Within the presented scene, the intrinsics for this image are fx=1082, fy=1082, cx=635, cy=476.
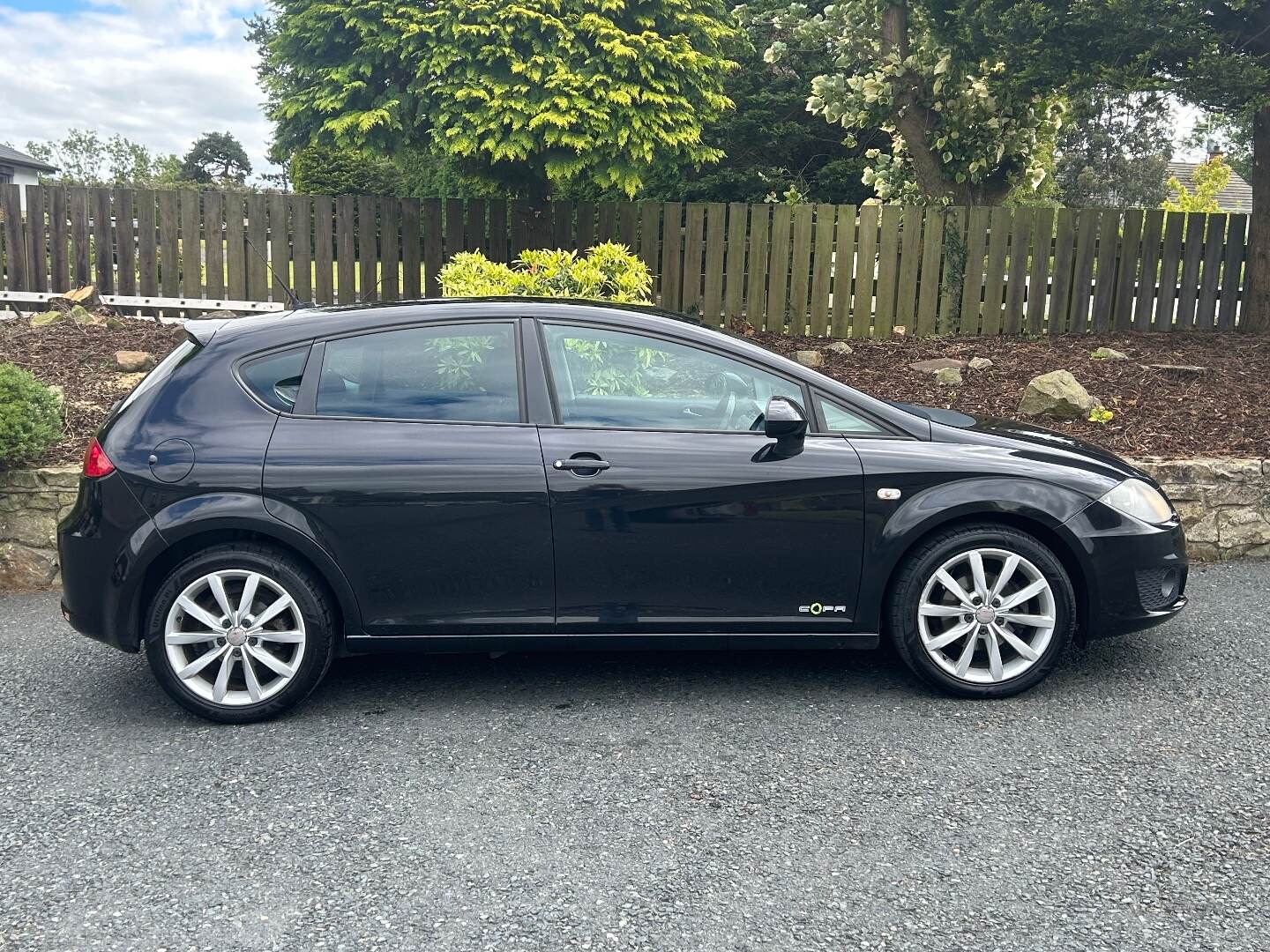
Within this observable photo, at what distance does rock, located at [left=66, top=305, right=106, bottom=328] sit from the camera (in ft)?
34.0

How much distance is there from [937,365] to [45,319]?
842cm

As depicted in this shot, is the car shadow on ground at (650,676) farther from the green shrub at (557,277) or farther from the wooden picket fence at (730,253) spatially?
the wooden picket fence at (730,253)

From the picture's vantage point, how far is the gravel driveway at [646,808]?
2.89 m

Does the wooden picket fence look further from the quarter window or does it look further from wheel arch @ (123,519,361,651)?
wheel arch @ (123,519,361,651)

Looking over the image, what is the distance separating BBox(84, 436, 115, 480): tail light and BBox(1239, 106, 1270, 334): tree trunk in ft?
35.6

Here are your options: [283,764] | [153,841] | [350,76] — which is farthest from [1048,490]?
[350,76]

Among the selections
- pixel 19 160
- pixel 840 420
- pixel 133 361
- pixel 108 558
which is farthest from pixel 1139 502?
pixel 19 160

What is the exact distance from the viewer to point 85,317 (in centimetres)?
1054

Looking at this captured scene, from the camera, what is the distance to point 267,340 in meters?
4.30

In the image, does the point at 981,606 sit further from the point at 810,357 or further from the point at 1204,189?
the point at 1204,189

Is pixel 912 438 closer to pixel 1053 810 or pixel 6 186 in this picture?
pixel 1053 810

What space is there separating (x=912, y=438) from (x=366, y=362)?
2.22m

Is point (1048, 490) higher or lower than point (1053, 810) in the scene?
higher

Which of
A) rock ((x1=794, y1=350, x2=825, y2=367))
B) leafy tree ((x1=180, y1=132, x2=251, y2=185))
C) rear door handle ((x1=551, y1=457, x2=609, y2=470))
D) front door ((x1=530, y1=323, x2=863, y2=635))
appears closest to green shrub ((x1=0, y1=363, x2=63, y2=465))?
front door ((x1=530, y1=323, x2=863, y2=635))
